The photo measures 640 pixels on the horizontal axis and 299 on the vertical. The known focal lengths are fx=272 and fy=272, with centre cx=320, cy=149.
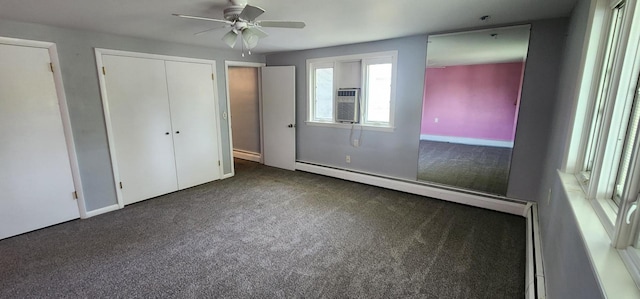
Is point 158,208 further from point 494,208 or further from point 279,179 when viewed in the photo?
point 494,208

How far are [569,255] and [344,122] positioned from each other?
3.43 m

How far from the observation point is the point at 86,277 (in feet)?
7.08

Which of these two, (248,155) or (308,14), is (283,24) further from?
(248,155)

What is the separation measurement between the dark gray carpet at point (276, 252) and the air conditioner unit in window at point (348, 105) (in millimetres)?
1374

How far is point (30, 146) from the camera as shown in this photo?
2816mm

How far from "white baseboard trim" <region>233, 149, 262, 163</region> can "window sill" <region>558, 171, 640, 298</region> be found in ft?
16.7

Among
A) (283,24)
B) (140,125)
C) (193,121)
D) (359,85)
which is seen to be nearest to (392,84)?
→ (359,85)

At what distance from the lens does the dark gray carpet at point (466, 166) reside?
3.53 metres

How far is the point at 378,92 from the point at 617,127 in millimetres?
2961

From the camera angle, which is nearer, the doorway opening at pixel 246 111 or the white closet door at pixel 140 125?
the white closet door at pixel 140 125

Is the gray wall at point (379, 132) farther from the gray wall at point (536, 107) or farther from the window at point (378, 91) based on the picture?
the gray wall at point (536, 107)

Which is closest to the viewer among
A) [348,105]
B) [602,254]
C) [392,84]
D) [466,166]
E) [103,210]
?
[602,254]

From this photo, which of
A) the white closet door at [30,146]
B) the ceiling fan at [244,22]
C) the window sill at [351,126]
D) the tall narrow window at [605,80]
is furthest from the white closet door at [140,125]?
the tall narrow window at [605,80]

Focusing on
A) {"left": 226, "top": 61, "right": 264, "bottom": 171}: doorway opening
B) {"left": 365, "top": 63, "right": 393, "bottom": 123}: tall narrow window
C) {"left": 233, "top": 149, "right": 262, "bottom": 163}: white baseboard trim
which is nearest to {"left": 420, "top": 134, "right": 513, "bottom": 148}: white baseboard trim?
{"left": 365, "top": 63, "right": 393, "bottom": 123}: tall narrow window
